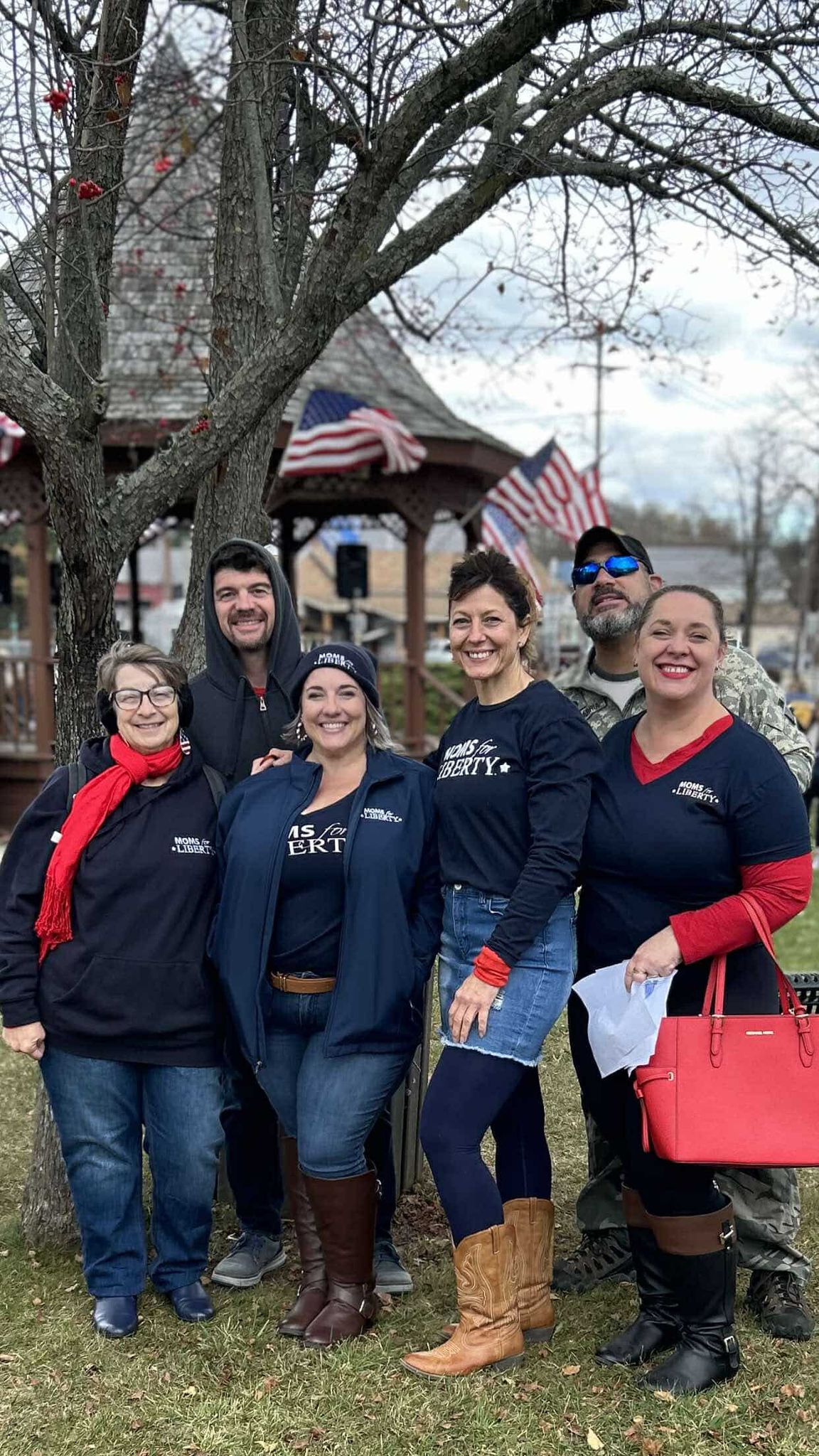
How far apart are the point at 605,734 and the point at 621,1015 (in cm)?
93

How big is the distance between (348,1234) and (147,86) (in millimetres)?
6148

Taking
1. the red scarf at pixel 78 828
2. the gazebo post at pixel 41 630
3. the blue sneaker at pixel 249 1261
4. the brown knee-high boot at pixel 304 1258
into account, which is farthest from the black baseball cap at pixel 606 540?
the gazebo post at pixel 41 630

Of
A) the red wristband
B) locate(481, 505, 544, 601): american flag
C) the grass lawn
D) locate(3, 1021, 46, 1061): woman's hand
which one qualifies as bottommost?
the grass lawn

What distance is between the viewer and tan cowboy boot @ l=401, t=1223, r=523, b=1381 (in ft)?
10.4

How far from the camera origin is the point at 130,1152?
11.6 ft

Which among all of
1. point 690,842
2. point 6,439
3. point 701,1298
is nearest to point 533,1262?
point 701,1298

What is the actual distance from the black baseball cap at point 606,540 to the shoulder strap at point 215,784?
1339 millimetres

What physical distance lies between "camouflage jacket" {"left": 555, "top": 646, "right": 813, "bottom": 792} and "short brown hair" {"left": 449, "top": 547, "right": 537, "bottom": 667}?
38cm

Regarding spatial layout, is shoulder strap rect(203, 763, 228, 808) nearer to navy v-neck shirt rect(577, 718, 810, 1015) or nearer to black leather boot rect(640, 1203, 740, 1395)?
navy v-neck shirt rect(577, 718, 810, 1015)

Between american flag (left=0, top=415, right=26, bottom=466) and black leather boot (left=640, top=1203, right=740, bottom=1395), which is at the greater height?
american flag (left=0, top=415, right=26, bottom=466)

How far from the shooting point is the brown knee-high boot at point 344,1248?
3367 millimetres

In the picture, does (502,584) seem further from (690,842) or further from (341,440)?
(341,440)

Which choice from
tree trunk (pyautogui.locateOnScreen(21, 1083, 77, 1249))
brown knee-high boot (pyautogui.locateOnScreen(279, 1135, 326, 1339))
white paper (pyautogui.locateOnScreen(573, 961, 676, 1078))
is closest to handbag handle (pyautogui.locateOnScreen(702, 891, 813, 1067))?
white paper (pyautogui.locateOnScreen(573, 961, 676, 1078))

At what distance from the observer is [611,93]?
4.14 m
